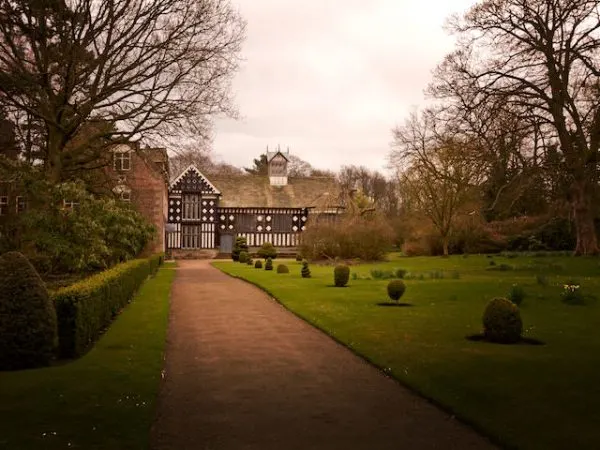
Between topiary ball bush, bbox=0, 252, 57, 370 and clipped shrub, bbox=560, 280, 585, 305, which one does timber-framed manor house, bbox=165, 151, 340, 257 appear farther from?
topiary ball bush, bbox=0, 252, 57, 370

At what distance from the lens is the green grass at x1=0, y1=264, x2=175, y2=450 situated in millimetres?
6379

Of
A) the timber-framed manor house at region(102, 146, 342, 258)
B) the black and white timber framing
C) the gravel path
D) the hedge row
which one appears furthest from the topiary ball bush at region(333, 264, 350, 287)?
the black and white timber framing

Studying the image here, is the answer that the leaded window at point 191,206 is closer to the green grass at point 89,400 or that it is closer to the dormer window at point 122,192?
the dormer window at point 122,192

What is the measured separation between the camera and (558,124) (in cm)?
2572

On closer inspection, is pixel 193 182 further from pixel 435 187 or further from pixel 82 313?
pixel 82 313

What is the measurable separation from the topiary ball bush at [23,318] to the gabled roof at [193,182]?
162 feet

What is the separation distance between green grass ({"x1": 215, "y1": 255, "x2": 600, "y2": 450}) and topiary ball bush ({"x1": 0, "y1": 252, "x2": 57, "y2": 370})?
5.71 m

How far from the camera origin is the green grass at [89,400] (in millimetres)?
6379

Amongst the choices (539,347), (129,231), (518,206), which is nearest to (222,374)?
(539,347)

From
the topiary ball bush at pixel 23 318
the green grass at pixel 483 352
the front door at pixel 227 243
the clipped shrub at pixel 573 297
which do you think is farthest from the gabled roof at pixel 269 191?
the topiary ball bush at pixel 23 318

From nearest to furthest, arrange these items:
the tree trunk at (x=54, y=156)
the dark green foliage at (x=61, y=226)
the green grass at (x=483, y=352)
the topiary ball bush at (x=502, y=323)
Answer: the green grass at (x=483, y=352)
the topiary ball bush at (x=502, y=323)
the dark green foliage at (x=61, y=226)
the tree trunk at (x=54, y=156)

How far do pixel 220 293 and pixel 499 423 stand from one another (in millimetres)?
16298

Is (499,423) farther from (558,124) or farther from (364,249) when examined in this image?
(364,249)

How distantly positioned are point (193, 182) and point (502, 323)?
50.0 meters
